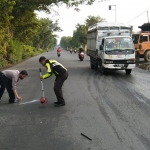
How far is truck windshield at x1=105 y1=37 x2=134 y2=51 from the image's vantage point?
1409 cm

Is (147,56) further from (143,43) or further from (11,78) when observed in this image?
(11,78)

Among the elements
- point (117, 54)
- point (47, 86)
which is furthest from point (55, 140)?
point (117, 54)

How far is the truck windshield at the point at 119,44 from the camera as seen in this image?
14091 mm

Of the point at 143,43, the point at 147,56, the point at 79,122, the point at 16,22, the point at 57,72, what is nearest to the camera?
the point at 79,122

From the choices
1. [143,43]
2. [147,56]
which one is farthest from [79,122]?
[147,56]

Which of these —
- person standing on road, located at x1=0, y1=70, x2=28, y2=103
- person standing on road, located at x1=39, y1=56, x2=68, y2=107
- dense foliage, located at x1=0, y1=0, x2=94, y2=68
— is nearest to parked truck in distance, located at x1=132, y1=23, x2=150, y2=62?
dense foliage, located at x1=0, y1=0, x2=94, y2=68

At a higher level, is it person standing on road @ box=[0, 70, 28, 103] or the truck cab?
the truck cab

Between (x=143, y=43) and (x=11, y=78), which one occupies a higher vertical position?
(x=143, y=43)

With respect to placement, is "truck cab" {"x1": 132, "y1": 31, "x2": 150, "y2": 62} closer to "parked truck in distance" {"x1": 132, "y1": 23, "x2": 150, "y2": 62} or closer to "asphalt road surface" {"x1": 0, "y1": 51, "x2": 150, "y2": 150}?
"parked truck in distance" {"x1": 132, "y1": 23, "x2": 150, "y2": 62}

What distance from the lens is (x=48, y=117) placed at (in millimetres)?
6457

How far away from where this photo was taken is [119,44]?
14.2 meters

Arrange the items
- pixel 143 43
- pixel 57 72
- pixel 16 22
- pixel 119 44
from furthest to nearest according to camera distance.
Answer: pixel 16 22 < pixel 143 43 < pixel 119 44 < pixel 57 72

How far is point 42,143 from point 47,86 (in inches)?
253

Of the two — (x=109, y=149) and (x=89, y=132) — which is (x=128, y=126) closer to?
(x=89, y=132)
